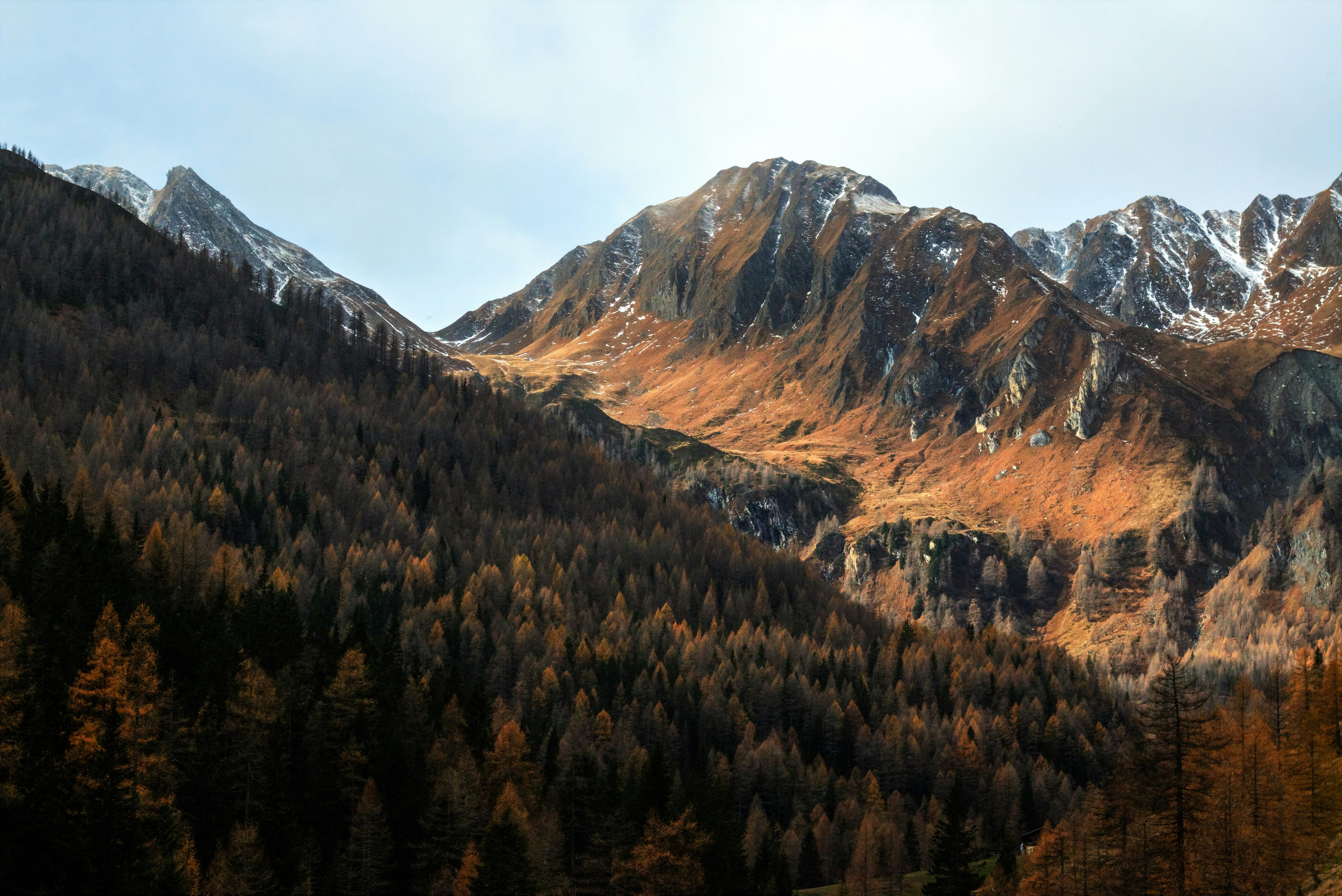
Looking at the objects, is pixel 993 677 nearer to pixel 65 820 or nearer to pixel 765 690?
pixel 765 690

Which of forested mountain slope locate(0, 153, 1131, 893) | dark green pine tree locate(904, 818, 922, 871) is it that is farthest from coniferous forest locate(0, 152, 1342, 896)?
dark green pine tree locate(904, 818, 922, 871)

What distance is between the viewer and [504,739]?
363ft

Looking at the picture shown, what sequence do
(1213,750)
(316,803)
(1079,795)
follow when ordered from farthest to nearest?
1. (1079,795)
2. (316,803)
3. (1213,750)

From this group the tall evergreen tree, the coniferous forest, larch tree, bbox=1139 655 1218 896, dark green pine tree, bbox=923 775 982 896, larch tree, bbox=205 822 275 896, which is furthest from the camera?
dark green pine tree, bbox=923 775 982 896

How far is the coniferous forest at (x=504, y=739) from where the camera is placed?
2840 inches

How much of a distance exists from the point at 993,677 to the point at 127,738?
14532cm

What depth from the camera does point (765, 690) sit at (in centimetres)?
15950

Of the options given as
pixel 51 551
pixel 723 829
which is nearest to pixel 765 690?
pixel 723 829

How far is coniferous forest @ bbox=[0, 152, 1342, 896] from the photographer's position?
237 ft

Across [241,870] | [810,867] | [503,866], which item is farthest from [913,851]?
[241,870]

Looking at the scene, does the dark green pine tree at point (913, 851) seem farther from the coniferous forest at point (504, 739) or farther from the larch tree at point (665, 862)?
the larch tree at point (665, 862)

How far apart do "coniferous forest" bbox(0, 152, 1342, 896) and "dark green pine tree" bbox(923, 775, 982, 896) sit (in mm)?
404

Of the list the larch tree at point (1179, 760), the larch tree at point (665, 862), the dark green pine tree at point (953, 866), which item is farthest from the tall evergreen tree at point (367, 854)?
the larch tree at point (1179, 760)

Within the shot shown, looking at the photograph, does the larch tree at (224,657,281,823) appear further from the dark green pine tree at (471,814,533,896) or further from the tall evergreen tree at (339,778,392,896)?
the dark green pine tree at (471,814,533,896)
